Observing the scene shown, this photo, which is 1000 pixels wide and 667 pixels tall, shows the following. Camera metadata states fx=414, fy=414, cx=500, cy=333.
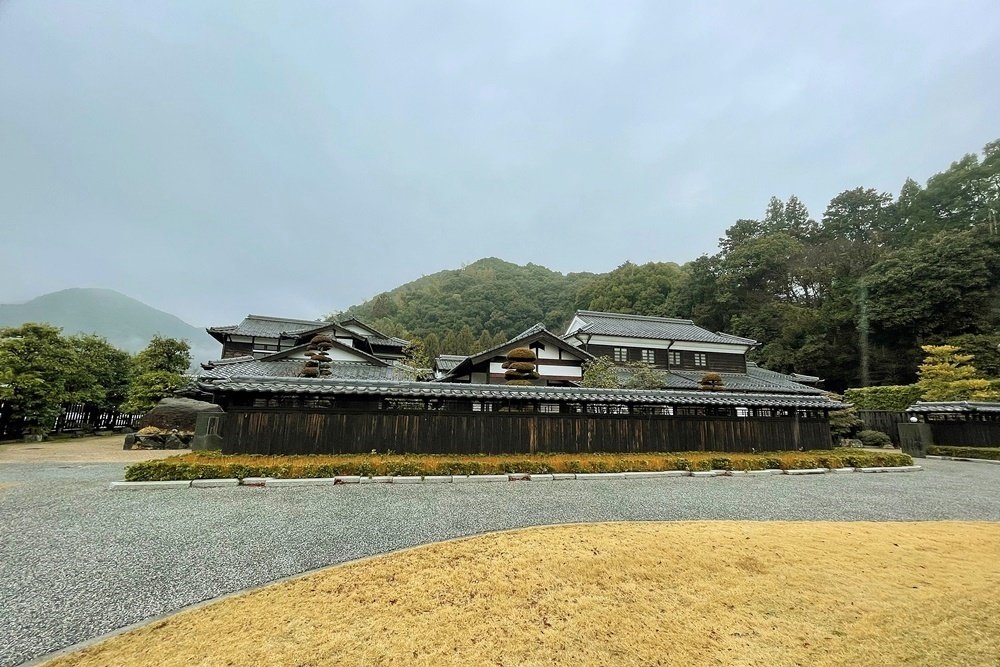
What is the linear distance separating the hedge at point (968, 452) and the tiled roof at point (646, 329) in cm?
1163

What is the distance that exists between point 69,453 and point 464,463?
16705 mm

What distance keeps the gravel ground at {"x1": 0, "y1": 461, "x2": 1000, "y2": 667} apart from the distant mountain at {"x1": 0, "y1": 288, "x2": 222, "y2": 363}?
164179 mm

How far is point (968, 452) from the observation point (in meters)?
16.5

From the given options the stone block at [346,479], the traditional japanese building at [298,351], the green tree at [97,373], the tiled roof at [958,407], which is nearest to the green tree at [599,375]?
the traditional japanese building at [298,351]

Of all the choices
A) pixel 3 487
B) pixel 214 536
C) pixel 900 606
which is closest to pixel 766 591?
pixel 900 606

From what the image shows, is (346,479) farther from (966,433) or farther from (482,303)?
(482,303)

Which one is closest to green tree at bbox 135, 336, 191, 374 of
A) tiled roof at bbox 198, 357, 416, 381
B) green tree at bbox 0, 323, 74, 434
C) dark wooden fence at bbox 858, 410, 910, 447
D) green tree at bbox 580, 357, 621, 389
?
green tree at bbox 0, 323, 74, 434

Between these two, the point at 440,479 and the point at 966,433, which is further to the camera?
the point at 966,433

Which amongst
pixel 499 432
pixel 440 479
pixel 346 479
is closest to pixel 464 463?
pixel 440 479

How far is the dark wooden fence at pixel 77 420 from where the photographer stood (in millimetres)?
19172

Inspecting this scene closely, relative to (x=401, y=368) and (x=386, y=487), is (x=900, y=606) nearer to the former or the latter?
(x=386, y=487)

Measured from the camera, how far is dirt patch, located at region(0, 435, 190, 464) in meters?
14.1

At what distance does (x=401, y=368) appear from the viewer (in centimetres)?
2408

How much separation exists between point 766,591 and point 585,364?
59.4 ft
